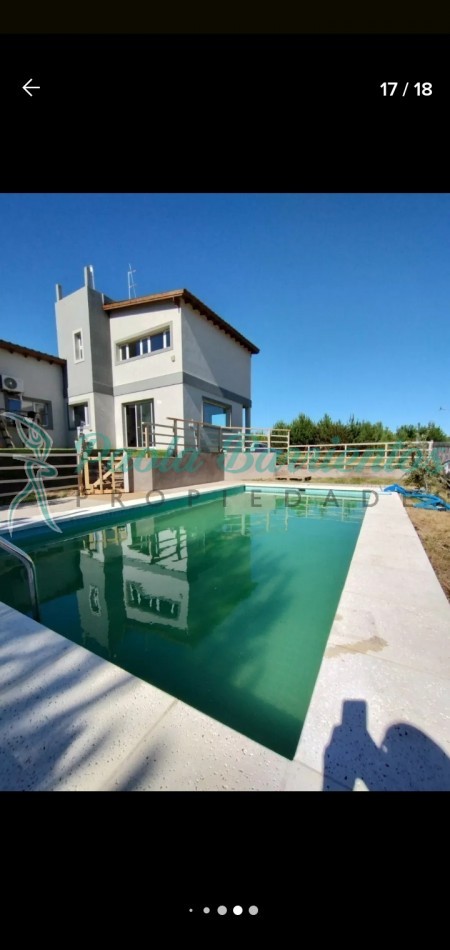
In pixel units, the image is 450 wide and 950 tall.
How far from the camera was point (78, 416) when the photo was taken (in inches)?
476

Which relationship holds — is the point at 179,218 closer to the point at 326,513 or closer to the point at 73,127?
the point at 73,127

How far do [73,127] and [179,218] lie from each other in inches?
50.4

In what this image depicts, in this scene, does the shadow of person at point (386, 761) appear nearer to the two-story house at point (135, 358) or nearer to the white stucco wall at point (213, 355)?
the two-story house at point (135, 358)

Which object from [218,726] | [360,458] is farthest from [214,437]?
[218,726]

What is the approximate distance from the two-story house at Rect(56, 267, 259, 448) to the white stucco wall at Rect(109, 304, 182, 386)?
0.10 feet

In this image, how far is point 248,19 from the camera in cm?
79

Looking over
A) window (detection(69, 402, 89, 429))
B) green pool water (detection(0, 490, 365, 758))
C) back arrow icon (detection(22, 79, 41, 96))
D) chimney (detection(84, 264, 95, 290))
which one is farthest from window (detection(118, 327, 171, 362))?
back arrow icon (detection(22, 79, 41, 96))

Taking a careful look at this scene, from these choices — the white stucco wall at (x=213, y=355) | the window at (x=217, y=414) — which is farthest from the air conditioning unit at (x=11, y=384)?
the window at (x=217, y=414)

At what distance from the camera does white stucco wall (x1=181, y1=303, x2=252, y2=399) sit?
35.2ft

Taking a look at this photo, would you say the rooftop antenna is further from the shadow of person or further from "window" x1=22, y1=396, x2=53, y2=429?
the shadow of person

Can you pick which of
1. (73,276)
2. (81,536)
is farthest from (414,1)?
(73,276)

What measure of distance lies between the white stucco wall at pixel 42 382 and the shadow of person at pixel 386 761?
1240 cm
